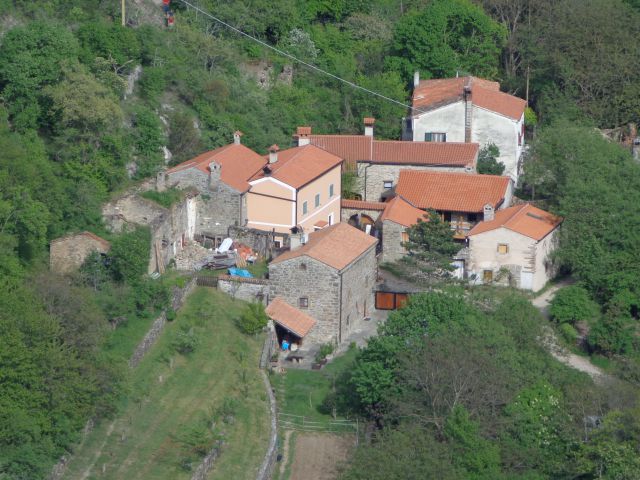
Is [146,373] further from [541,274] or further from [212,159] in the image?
[541,274]

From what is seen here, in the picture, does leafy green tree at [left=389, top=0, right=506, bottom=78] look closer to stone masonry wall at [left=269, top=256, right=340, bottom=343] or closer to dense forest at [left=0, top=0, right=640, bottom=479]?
dense forest at [left=0, top=0, right=640, bottom=479]

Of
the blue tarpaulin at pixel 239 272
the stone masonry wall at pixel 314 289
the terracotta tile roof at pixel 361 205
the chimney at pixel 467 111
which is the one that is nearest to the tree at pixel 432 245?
the terracotta tile roof at pixel 361 205

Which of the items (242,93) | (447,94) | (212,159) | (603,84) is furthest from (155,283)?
(603,84)

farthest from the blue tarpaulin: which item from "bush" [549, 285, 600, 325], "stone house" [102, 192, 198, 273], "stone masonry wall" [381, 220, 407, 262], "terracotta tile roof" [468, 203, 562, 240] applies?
"bush" [549, 285, 600, 325]

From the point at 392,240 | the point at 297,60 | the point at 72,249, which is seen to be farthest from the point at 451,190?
the point at 72,249

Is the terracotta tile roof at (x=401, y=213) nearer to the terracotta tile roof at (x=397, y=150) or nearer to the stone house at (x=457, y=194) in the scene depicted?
the stone house at (x=457, y=194)

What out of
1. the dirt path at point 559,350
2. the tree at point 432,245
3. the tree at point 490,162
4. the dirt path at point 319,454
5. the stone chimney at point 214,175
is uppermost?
the tree at point 490,162

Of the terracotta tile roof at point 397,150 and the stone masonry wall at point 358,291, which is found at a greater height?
the terracotta tile roof at point 397,150
